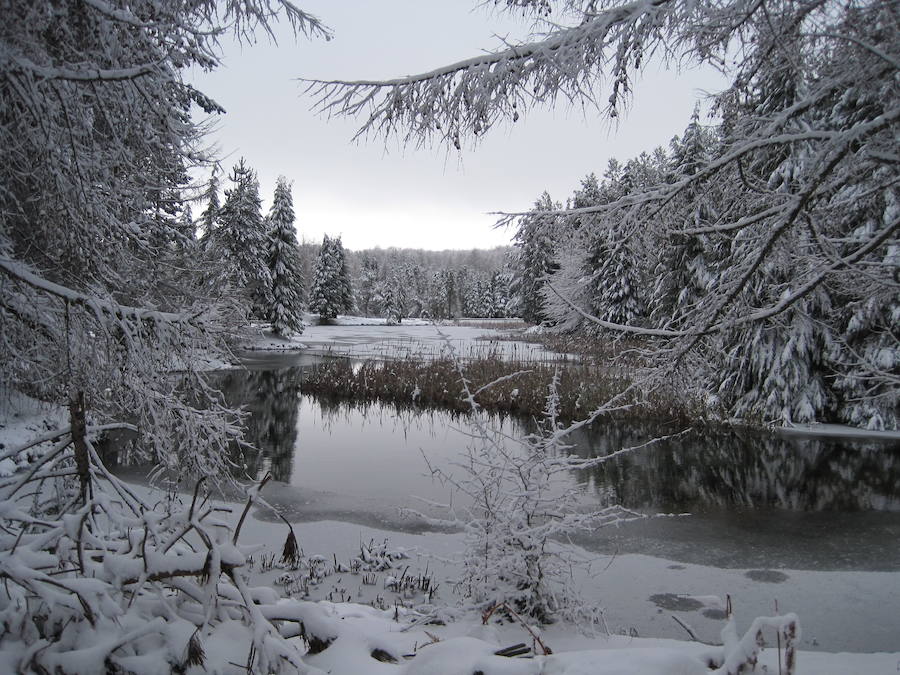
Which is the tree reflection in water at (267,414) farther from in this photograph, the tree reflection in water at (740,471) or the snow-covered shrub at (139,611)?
the tree reflection in water at (740,471)

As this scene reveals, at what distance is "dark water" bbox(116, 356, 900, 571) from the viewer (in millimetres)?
6349

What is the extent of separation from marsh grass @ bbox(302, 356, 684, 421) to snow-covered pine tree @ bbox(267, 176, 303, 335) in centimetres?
1707

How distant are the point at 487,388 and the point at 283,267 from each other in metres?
26.6

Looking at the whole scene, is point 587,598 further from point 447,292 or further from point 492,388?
point 447,292

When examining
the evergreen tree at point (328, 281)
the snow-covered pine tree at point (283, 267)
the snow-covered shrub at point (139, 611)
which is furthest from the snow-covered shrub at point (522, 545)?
the evergreen tree at point (328, 281)

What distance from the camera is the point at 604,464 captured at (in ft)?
32.4

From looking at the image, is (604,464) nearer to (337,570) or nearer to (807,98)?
(337,570)

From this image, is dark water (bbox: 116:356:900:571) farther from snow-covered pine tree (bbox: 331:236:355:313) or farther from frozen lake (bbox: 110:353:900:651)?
snow-covered pine tree (bbox: 331:236:355:313)

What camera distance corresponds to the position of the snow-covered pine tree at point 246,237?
3156cm

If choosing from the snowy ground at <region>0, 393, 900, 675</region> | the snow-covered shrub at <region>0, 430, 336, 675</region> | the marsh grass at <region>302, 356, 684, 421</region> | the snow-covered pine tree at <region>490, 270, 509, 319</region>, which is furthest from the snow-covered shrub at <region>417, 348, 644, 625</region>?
the snow-covered pine tree at <region>490, 270, 509, 319</region>

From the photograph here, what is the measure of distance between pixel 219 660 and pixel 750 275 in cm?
340

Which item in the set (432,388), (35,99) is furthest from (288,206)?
(35,99)

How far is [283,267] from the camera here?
1438 inches

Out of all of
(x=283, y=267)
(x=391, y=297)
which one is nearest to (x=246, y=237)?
(x=283, y=267)
